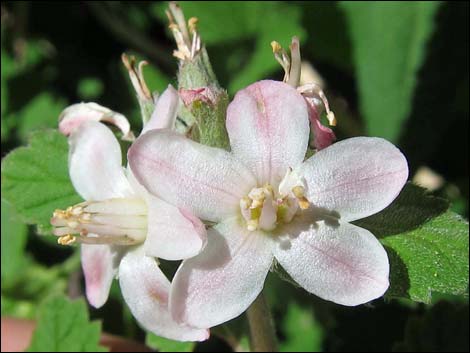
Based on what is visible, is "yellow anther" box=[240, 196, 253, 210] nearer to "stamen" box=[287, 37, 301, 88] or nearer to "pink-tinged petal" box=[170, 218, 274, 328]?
"pink-tinged petal" box=[170, 218, 274, 328]

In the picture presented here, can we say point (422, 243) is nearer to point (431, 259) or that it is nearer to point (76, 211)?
point (431, 259)

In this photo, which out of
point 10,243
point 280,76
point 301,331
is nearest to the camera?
point 10,243

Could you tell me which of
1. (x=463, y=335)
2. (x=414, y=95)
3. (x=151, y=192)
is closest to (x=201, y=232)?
(x=151, y=192)

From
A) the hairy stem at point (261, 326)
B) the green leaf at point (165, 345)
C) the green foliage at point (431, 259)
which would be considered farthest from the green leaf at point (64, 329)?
the green foliage at point (431, 259)

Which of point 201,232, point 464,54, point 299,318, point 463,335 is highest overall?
point 201,232

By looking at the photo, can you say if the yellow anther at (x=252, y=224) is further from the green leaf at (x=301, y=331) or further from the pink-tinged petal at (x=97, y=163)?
the green leaf at (x=301, y=331)

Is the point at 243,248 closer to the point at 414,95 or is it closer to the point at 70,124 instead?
the point at 70,124

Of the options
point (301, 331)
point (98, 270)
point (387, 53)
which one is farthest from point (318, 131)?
point (301, 331)
